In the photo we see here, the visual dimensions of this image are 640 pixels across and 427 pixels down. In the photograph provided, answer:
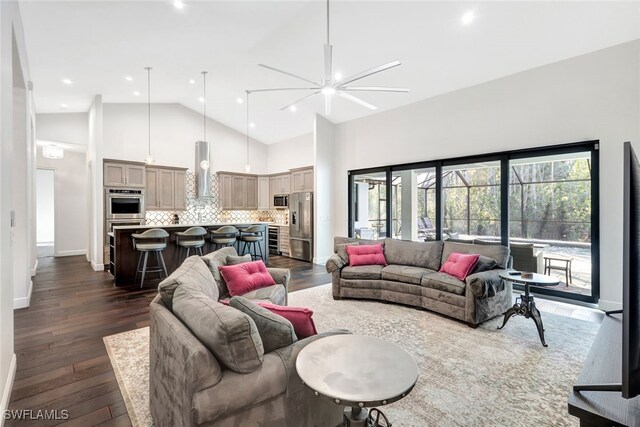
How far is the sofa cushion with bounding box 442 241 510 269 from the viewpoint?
4.00m

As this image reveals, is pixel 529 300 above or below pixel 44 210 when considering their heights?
below

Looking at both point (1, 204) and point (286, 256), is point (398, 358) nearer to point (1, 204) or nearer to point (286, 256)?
point (1, 204)

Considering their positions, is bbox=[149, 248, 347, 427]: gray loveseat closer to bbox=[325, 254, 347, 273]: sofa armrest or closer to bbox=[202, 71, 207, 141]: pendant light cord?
bbox=[325, 254, 347, 273]: sofa armrest

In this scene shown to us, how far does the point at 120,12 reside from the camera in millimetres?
3709

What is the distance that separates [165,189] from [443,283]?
7117mm

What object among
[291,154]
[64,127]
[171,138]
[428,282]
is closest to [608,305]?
[428,282]

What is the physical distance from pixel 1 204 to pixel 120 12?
2.92 meters

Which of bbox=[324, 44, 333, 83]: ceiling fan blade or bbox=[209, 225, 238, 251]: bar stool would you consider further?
bbox=[209, 225, 238, 251]: bar stool

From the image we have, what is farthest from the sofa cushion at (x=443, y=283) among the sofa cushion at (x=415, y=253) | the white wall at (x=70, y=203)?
the white wall at (x=70, y=203)

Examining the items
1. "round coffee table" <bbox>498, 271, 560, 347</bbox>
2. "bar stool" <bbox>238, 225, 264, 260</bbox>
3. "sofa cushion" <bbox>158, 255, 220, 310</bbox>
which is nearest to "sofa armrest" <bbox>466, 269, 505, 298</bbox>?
"round coffee table" <bbox>498, 271, 560, 347</bbox>

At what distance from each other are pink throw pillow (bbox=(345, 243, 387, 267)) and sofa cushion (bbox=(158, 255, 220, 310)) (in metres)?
2.38

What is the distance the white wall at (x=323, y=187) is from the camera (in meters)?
7.36

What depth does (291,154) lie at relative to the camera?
9125 millimetres

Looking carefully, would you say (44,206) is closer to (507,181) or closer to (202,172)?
(202,172)
